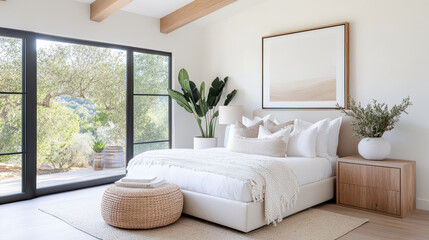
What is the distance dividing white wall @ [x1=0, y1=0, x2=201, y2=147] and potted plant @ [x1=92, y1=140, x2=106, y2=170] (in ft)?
4.16

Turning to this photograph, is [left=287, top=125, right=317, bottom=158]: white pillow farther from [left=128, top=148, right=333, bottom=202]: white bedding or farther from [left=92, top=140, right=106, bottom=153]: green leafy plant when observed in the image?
[left=92, top=140, right=106, bottom=153]: green leafy plant

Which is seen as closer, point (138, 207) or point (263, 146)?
point (138, 207)

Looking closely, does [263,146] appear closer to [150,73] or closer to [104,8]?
[150,73]

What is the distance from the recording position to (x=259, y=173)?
342 cm

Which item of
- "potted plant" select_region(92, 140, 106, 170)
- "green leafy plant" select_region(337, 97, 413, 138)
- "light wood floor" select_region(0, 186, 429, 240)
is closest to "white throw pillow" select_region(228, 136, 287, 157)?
"light wood floor" select_region(0, 186, 429, 240)

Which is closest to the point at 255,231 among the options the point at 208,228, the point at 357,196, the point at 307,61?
the point at 208,228

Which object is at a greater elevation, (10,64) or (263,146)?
(10,64)

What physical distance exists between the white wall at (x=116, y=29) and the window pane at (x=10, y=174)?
1595 millimetres

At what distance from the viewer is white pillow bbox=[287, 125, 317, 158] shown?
4.41 meters

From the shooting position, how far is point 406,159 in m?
4.29

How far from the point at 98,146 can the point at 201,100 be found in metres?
1.76

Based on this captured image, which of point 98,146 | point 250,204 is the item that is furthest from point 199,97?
point 250,204

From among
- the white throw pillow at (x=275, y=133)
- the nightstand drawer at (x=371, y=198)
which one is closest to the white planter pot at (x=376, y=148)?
the nightstand drawer at (x=371, y=198)

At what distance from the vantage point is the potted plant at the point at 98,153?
17.8 feet
